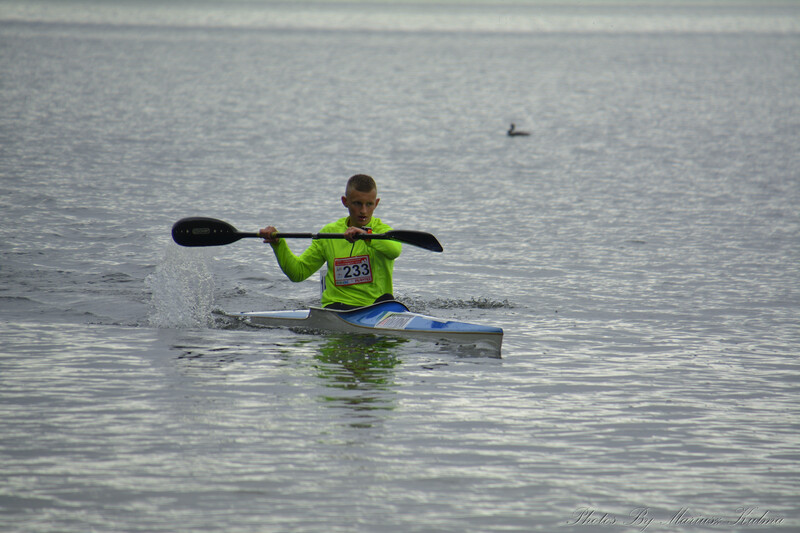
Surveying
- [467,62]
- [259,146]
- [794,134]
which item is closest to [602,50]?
[467,62]

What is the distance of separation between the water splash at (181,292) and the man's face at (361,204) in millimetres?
1907

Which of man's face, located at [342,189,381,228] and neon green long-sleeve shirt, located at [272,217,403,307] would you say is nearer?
man's face, located at [342,189,381,228]

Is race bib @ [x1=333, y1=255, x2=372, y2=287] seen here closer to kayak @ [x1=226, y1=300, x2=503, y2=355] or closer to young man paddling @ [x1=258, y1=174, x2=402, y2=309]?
young man paddling @ [x1=258, y1=174, x2=402, y2=309]

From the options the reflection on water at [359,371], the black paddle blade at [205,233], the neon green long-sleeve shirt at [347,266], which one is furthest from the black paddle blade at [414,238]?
the black paddle blade at [205,233]

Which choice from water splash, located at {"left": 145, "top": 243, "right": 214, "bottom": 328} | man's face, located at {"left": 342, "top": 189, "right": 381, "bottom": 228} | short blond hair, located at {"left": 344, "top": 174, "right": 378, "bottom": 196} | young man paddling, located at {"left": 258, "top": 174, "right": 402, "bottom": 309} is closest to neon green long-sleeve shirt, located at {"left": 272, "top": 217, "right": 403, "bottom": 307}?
young man paddling, located at {"left": 258, "top": 174, "right": 402, "bottom": 309}

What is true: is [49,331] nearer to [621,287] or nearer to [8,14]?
[621,287]

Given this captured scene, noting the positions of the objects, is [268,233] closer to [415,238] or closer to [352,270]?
[352,270]

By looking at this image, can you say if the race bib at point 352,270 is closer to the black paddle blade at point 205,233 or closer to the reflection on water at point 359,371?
the reflection on water at point 359,371

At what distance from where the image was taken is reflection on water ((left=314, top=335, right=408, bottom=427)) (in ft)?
22.4

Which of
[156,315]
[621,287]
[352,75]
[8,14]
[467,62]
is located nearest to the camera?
[156,315]

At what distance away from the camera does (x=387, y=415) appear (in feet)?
21.6

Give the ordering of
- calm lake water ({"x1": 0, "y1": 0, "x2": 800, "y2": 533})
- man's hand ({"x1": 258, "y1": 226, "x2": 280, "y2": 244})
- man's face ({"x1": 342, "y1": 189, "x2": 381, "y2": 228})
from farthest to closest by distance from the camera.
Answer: man's face ({"x1": 342, "y1": 189, "x2": 381, "y2": 228}) < man's hand ({"x1": 258, "y1": 226, "x2": 280, "y2": 244}) < calm lake water ({"x1": 0, "y1": 0, "x2": 800, "y2": 533})

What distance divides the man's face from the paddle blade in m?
0.29

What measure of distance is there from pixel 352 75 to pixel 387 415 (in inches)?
2074
